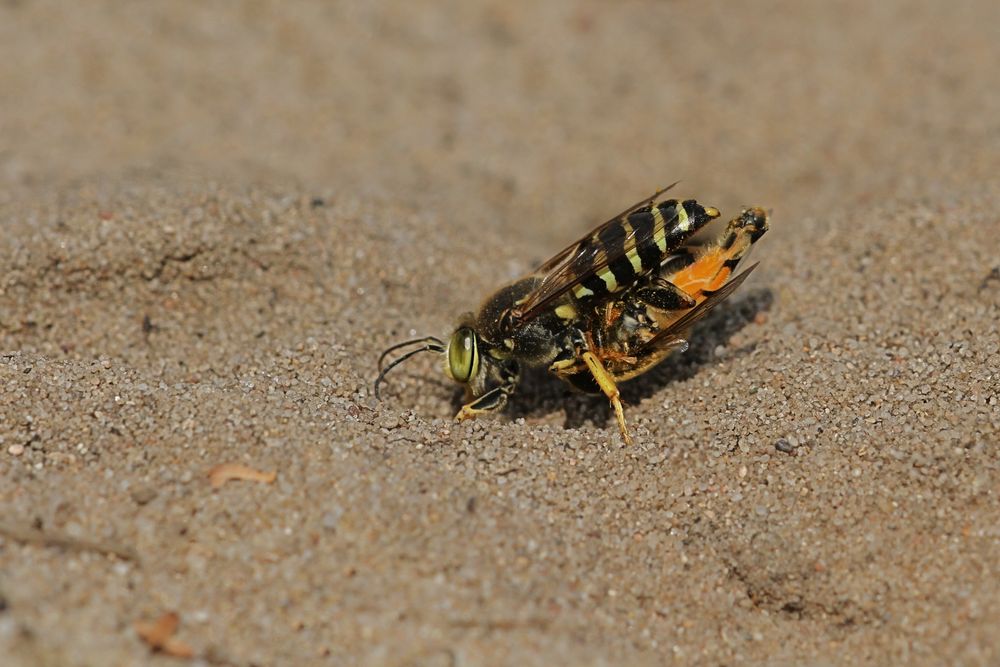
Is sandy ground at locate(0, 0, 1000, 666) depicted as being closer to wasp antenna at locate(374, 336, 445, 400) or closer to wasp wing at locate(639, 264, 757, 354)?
wasp antenna at locate(374, 336, 445, 400)

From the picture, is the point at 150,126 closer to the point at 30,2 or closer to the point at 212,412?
the point at 30,2

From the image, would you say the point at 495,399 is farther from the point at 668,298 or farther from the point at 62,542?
the point at 62,542

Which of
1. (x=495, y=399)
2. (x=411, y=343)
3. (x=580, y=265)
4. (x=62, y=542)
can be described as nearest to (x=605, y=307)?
(x=580, y=265)

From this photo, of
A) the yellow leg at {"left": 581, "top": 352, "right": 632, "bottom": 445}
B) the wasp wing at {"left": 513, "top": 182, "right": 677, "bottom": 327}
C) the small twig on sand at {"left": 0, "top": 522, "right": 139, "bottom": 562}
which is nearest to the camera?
the small twig on sand at {"left": 0, "top": 522, "right": 139, "bottom": 562}

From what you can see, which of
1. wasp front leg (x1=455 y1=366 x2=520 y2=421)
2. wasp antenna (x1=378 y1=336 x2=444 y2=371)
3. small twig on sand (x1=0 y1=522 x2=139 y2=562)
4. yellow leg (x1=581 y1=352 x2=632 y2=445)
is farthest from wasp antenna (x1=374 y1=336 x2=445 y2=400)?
small twig on sand (x1=0 y1=522 x2=139 y2=562)

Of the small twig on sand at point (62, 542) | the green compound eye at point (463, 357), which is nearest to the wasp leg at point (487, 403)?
the green compound eye at point (463, 357)

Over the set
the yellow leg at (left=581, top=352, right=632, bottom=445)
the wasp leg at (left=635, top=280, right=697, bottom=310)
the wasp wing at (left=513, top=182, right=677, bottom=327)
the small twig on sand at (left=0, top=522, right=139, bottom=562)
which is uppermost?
the wasp wing at (left=513, top=182, right=677, bottom=327)
